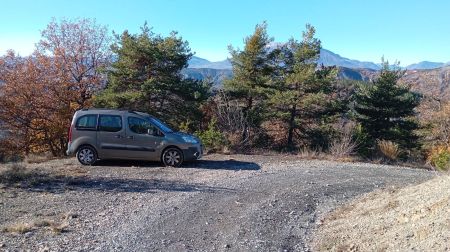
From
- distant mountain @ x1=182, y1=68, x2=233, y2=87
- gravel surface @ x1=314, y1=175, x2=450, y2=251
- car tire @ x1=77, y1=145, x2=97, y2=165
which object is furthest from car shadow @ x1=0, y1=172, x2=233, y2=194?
distant mountain @ x1=182, y1=68, x2=233, y2=87

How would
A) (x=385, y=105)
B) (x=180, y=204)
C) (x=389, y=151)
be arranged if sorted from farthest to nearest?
(x=385, y=105) < (x=389, y=151) < (x=180, y=204)

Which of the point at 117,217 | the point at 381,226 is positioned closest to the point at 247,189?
the point at 117,217

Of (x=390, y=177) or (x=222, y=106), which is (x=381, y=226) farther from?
(x=222, y=106)

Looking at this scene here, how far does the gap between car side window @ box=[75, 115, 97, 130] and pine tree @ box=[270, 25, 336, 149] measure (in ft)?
33.5

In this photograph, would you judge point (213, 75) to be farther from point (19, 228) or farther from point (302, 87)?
point (19, 228)

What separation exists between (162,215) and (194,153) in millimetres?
5389

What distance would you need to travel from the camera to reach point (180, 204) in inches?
324

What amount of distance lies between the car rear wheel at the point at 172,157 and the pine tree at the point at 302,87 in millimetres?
9000

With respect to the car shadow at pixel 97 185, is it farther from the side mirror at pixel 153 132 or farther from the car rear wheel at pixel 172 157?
the side mirror at pixel 153 132

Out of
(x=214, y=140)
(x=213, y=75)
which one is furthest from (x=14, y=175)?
(x=213, y=75)

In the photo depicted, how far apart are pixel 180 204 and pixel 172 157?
450 cm

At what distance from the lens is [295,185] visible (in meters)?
10.2

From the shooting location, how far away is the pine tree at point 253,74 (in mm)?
21188

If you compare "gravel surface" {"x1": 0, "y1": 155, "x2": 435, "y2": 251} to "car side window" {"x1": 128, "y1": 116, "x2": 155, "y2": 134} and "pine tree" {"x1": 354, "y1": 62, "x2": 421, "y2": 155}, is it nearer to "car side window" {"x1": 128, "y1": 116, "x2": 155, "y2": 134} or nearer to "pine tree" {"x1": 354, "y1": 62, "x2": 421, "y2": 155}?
"car side window" {"x1": 128, "y1": 116, "x2": 155, "y2": 134}
